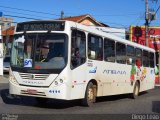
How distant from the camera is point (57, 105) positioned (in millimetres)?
16281

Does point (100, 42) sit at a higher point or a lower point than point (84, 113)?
higher

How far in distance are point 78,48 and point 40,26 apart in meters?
1.49

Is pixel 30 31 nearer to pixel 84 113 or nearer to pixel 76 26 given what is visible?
pixel 76 26

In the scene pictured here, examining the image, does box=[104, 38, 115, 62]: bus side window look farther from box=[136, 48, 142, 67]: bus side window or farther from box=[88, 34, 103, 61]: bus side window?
box=[136, 48, 142, 67]: bus side window

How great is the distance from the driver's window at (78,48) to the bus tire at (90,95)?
1.12 m

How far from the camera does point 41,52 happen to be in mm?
14656

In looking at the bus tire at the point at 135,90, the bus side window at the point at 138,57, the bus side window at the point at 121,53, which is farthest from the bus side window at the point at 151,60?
the bus side window at the point at 121,53

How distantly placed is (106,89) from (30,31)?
443cm

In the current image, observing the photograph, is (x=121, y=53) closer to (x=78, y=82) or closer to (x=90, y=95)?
(x=90, y=95)

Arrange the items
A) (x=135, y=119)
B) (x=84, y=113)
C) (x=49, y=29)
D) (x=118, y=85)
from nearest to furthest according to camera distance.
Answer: (x=135, y=119), (x=84, y=113), (x=49, y=29), (x=118, y=85)

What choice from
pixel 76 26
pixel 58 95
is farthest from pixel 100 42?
pixel 58 95

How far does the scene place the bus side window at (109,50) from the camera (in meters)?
17.6

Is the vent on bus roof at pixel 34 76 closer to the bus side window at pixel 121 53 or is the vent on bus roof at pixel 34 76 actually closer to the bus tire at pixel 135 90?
the bus side window at pixel 121 53

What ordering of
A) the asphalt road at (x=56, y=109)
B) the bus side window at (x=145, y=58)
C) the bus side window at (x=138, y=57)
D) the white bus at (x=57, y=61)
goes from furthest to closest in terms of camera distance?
the bus side window at (x=145, y=58), the bus side window at (x=138, y=57), the white bus at (x=57, y=61), the asphalt road at (x=56, y=109)
